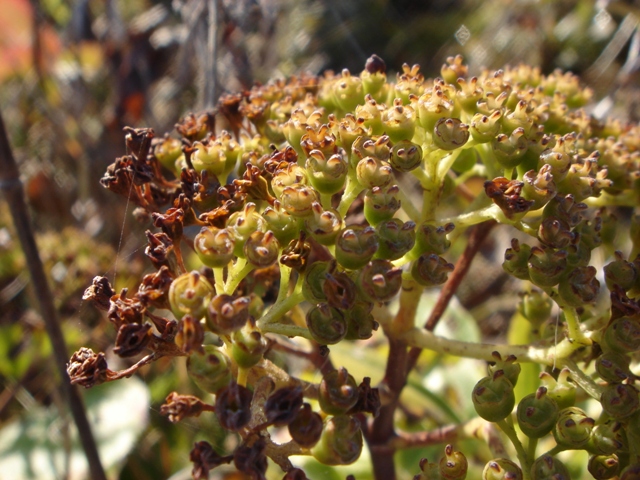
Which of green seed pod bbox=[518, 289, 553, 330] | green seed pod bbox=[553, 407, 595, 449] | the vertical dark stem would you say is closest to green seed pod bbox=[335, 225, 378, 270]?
green seed pod bbox=[553, 407, 595, 449]

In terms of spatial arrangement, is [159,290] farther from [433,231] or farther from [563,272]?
[563,272]

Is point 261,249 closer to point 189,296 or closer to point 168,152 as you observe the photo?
point 189,296

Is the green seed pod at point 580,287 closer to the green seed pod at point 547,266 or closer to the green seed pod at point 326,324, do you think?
the green seed pod at point 547,266

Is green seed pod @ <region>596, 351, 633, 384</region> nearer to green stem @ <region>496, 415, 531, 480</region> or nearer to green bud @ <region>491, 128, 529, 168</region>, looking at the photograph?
green stem @ <region>496, 415, 531, 480</region>

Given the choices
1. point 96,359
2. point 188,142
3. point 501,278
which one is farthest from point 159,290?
point 501,278

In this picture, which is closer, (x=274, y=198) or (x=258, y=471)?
(x=258, y=471)

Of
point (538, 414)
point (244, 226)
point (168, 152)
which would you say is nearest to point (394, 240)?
point (244, 226)
